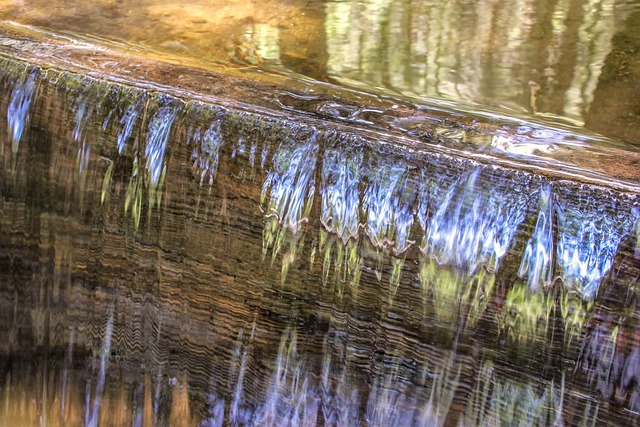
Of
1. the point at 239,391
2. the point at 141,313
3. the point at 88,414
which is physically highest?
the point at 141,313

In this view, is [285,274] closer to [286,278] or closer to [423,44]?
[286,278]

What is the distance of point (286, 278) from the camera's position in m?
2.22

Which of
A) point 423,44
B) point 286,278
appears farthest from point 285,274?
point 423,44

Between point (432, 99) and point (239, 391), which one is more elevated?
point (432, 99)

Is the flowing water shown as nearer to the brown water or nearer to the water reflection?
the water reflection

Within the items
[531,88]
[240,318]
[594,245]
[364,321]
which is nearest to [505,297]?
[594,245]

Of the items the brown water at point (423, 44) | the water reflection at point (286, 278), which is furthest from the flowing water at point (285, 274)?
the brown water at point (423, 44)

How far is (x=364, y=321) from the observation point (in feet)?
7.05

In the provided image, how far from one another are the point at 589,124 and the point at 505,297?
0.89 meters

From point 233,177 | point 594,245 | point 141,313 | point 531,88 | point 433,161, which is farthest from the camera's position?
point 531,88

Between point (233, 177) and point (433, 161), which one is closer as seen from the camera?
point (433, 161)

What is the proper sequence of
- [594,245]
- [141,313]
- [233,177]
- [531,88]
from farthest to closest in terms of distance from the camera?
[531,88] < [141,313] < [233,177] < [594,245]

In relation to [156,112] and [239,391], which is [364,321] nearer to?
[239,391]

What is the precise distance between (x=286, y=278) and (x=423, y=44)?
1.50 m
